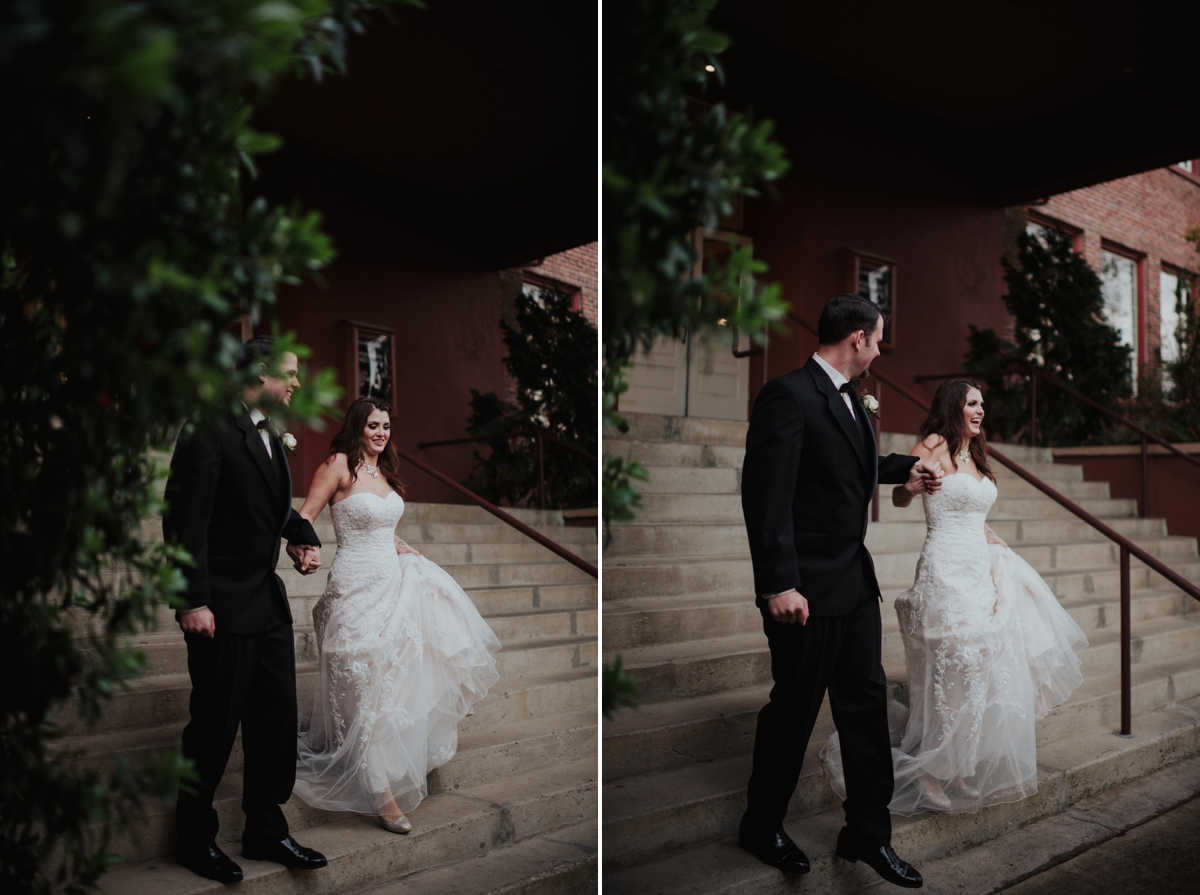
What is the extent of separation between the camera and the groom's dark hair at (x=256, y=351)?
A: 1245 mm

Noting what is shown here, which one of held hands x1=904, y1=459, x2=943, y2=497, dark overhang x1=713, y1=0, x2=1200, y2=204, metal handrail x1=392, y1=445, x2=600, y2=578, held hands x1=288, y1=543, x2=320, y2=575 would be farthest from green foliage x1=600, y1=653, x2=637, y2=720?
dark overhang x1=713, y1=0, x2=1200, y2=204

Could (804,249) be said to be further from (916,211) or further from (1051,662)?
(1051,662)

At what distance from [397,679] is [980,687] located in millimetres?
1591

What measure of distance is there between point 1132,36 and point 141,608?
8.83 ft

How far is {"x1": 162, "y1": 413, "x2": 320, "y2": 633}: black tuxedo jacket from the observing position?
1831mm

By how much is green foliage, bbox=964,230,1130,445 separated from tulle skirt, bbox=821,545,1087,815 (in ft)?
4.03

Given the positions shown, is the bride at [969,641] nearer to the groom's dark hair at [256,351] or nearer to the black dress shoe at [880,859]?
the black dress shoe at [880,859]

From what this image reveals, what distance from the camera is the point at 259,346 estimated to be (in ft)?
4.24

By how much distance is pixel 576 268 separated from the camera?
98.6 inches

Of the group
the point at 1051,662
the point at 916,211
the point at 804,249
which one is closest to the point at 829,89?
the point at 804,249

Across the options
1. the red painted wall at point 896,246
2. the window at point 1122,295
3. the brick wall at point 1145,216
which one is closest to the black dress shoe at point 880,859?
the red painted wall at point 896,246

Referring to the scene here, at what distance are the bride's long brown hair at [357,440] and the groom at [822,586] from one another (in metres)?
0.83

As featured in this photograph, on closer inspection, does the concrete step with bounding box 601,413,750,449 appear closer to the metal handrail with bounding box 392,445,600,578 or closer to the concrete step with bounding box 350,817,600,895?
the metal handrail with bounding box 392,445,600,578

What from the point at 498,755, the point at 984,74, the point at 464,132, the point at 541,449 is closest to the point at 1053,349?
the point at 984,74
